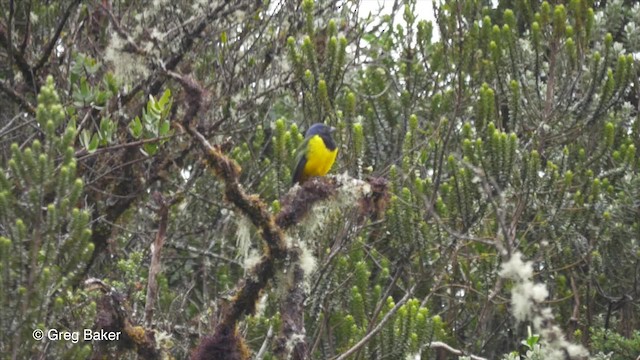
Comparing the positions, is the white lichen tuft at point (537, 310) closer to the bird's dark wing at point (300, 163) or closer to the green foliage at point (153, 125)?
the green foliage at point (153, 125)

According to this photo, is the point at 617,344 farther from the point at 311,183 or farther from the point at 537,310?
the point at 537,310

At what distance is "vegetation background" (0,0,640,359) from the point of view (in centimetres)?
512

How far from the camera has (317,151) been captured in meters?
6.67

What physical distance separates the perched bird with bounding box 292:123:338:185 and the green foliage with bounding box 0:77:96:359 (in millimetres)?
2280

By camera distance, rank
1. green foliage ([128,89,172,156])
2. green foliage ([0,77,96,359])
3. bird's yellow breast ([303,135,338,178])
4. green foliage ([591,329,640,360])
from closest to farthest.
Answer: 1. green foliage ([0,77,96,359])
2. green foliage ([128,89,172,156])
3. bird's yellow breast ([303,135,338,178])
4. green foliage ([591,329,640,360])

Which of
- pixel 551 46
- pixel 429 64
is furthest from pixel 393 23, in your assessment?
pixel 551 46

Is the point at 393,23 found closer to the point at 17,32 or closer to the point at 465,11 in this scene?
the point at 465,11

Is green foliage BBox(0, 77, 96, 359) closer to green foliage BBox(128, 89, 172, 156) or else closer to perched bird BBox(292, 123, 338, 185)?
green foliage BBox(128, 89, 172, 156)

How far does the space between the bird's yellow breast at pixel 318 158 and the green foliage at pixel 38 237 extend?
2280 mm

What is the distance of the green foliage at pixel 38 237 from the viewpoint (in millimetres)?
4293

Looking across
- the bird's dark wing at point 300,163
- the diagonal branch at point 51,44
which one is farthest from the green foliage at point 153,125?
the bird's dark wing at point 300,163

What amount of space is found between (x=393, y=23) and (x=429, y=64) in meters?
0.54

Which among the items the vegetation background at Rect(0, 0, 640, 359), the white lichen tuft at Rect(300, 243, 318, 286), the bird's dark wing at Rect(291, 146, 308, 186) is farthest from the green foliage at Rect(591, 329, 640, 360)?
the white lichen tuft at Rect(300, 243, 318, 286)

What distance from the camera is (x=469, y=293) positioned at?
7.71m
